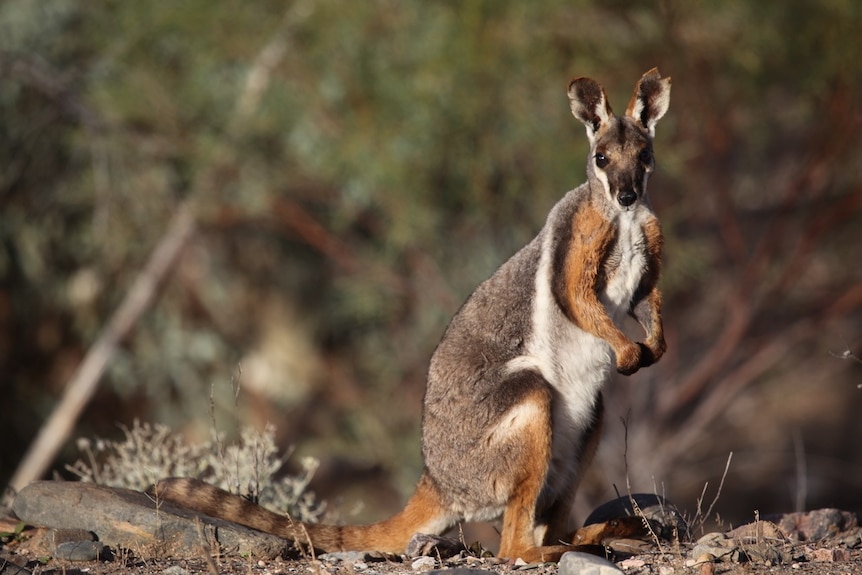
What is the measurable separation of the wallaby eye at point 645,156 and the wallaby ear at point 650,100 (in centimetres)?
19

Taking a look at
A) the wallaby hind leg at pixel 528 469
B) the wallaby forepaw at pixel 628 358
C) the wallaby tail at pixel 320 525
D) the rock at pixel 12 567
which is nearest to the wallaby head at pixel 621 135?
the wallaby forepaw at pixel 628 358

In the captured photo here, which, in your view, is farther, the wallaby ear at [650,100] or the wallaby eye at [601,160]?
the wallaby ear at [650,100]

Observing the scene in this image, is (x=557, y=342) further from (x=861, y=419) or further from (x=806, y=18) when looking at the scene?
(x=861, y=419)

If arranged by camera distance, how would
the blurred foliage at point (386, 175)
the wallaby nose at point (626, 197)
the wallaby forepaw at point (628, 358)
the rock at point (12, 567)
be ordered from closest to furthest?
the rock at point (12, 567), the wallaby nose at point (626, 197), the wallaby forepaw at point (628, 358), the blurred foliage at point (386, 175)

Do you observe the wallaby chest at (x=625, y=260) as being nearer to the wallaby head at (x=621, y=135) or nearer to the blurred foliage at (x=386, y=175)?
the wallaby head at (x=621, y=135)

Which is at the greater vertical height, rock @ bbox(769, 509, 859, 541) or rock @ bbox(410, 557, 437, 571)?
rock @ bbox(769, 509, 859, 541)

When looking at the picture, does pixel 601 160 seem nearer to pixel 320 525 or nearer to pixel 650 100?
pixel 650 100

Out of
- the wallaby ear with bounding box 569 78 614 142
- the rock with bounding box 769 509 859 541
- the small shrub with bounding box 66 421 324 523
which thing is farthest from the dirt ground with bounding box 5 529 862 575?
the wallaby ear with bounding box 569 78 614 142

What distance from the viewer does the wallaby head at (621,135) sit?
5.59 metres

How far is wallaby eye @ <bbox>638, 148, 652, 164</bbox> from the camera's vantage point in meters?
5.69

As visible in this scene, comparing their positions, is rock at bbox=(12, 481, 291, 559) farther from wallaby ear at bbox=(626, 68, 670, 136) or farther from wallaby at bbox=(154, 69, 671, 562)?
wallaby ear at bbox=(626, 68, 670, 136)

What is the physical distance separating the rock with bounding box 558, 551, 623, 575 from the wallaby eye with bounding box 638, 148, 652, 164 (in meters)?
1.94

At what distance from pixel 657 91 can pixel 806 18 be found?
8.14 m

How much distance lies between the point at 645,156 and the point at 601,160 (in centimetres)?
22
